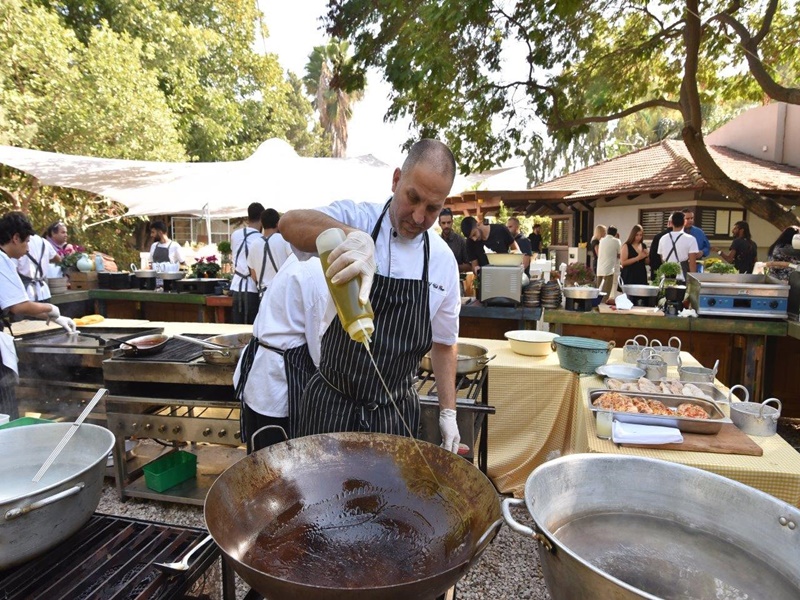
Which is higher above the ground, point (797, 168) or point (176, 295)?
point (797, 168)

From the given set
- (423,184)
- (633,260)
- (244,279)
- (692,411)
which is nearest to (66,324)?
(244,279)

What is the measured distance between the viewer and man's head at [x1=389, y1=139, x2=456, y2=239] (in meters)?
1.50

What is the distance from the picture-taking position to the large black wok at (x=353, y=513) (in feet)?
3.40

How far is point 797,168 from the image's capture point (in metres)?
13.0

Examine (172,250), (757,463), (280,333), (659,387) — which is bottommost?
(757,463)

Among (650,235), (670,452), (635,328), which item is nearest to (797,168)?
(650,235)

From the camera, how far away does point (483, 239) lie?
7.79 meters

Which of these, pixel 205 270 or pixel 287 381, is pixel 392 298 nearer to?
pixel 287 381

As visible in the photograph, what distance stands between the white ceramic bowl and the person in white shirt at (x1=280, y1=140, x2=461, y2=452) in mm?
1837

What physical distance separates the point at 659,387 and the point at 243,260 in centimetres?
436

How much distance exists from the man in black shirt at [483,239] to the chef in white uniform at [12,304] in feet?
16.9

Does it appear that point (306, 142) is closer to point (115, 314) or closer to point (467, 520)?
point (115, 314)

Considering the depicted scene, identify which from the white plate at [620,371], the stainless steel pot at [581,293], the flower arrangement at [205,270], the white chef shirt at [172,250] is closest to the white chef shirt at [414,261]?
the white plate at [620,371]

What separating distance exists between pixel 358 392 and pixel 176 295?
549cm
